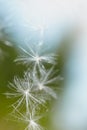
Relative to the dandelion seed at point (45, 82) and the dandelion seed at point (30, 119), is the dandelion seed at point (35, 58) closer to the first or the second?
the dandelion seed at point (45, 82)

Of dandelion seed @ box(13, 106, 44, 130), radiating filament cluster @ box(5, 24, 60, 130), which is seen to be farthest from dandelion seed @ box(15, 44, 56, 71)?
dandelion seed @ box(13, 106, 44, 130)

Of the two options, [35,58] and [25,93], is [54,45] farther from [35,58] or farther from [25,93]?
[25,93]

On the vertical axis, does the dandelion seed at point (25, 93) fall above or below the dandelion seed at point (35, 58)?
below

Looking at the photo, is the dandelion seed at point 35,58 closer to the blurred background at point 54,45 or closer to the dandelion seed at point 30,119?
the blurred background at point 54,45

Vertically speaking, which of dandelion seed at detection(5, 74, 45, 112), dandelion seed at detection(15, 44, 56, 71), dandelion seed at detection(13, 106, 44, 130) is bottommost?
dandelion seed at detection(13, 106, 44, 130)

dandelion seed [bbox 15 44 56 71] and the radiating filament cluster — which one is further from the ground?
dandelion seed [bbox 15 44 56 71]

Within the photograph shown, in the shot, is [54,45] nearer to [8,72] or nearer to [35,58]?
[35,58]

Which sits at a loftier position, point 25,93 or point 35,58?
point 35,58

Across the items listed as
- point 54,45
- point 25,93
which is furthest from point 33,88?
point 54,45

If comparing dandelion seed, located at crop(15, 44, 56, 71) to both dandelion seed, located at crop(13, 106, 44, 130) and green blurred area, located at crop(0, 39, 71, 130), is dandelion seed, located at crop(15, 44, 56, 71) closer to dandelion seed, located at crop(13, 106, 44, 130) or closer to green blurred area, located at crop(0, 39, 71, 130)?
green blurred area, located at crop(0, 39, 71, 130)

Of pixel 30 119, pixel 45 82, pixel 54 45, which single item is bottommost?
pixel 30 119

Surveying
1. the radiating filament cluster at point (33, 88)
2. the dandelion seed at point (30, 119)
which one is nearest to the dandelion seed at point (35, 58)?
the radiating filament cluster at point (33, 88)

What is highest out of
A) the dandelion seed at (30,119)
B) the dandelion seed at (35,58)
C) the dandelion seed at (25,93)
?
the dandelion seed at (35,58)
